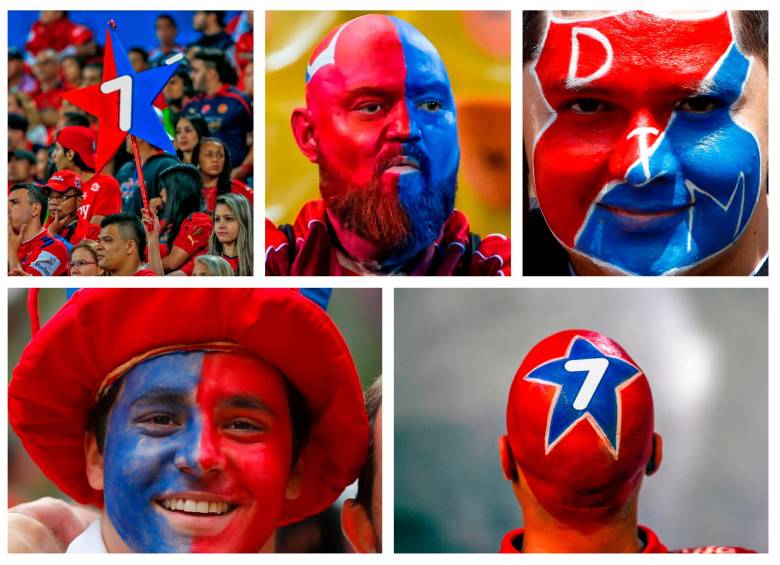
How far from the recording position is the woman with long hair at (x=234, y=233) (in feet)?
12.4

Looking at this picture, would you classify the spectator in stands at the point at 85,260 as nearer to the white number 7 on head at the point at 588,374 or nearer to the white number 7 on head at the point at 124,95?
the white number 7 on head at the point at 124,95

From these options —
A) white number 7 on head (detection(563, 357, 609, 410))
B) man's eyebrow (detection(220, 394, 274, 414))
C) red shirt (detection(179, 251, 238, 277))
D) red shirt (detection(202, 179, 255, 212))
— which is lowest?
man's eyebrow (detection(220, 394, 274, 414))

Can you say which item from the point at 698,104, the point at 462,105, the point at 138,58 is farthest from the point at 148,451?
the point at 698,104

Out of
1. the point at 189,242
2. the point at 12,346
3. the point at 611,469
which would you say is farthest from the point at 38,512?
the point at 611,469

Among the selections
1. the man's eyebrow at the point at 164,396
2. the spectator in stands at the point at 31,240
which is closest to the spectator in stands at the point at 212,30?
the spectator in stands at the point at 31,240

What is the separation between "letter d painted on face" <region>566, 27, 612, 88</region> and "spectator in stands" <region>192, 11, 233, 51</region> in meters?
0.90

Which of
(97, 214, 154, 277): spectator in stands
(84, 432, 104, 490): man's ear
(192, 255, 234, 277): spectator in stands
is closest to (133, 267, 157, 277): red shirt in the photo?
(97, 214, 154, 277): spectator in stands

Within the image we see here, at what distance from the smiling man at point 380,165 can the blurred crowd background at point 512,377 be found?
13cm

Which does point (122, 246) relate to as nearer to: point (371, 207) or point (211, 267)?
point (211, 267)

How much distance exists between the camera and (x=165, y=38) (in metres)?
3.91

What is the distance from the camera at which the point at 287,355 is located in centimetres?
352

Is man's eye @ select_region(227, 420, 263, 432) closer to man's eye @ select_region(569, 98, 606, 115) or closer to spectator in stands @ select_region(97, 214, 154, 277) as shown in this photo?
spectator in stands @ select_region(97, 214, 154, 277)

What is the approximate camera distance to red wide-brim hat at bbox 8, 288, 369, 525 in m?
3.48

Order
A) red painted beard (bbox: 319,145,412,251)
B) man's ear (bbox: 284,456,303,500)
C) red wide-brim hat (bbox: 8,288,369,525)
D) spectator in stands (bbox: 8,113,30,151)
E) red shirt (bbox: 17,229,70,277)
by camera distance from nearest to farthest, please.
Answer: red wide-brim hat (bbox: 8,288,369,525)
man's ear (bbox: 284,456,303,500)
red painted beard (bbox: 319,145,412,251)
red shirt (bbox: 17,229,70,277)
spectator in stands (bbox: 8,113,30,151)
